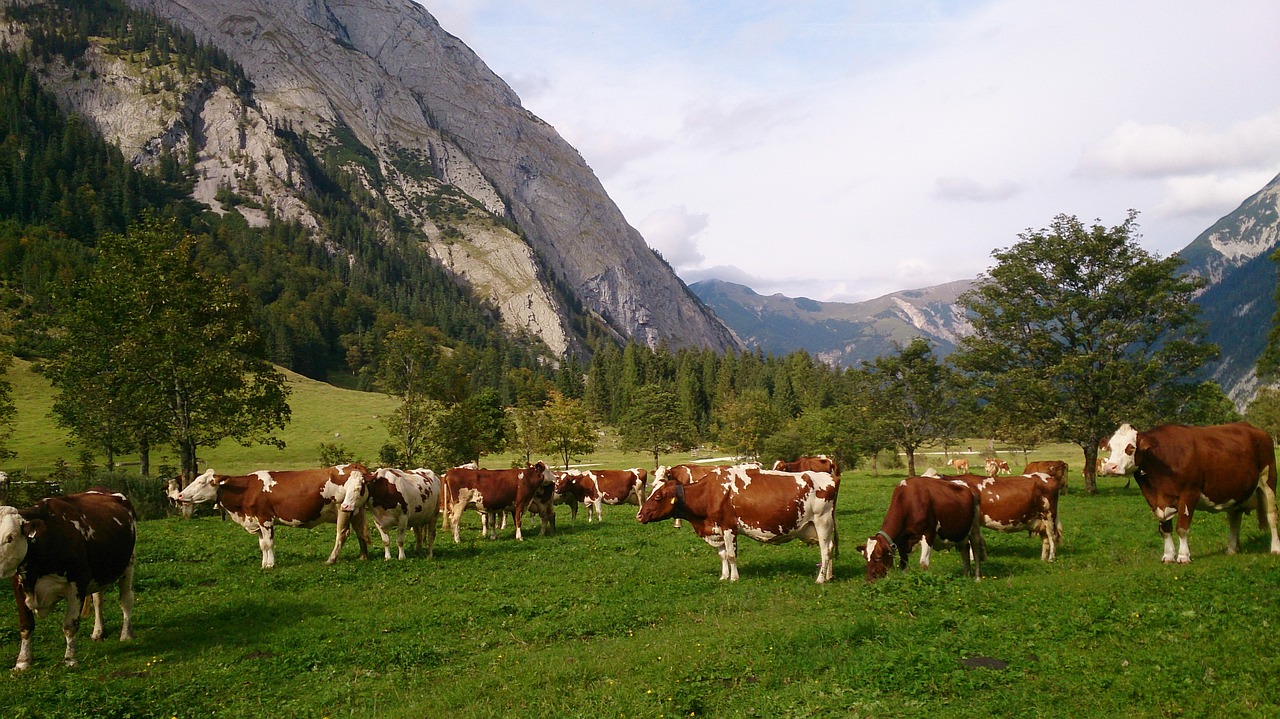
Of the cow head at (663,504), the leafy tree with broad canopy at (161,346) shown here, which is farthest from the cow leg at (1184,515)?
the leafy tree with broad canopy at (161,346)

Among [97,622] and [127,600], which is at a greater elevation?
[127,600]

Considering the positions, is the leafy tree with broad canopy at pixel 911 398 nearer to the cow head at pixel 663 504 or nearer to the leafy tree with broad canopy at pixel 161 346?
the cow head at pixel 663 504

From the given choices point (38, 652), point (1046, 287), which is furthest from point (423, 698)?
point (1046, 287)

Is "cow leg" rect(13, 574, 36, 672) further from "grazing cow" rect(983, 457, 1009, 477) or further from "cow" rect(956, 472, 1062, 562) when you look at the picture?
"grazing cow" rect(983, 457, 1009, 477)

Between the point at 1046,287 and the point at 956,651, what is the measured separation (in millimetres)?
34852

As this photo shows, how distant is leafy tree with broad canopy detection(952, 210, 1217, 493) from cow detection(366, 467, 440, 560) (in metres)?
32.0

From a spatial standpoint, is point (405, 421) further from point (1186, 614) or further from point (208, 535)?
point (1186, 614)

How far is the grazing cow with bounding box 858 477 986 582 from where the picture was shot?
1512 cm

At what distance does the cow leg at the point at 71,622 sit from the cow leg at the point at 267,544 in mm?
7961

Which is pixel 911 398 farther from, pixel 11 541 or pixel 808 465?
pixel 11 541

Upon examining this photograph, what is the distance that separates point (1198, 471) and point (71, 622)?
69.4ft

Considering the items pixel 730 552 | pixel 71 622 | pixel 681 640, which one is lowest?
pixel 681 640

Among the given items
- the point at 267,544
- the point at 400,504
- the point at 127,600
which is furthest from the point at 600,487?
the point at 127,600

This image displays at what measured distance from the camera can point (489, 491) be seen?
81.8 feet
